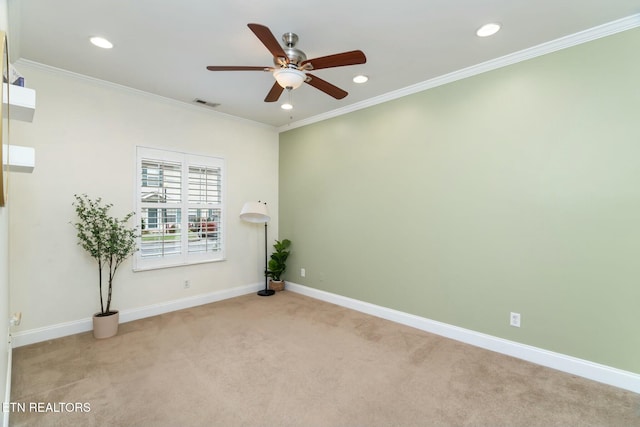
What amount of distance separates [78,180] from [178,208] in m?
1.12

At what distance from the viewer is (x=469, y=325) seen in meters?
3.18

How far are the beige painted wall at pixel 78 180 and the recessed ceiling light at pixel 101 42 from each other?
0.89 m

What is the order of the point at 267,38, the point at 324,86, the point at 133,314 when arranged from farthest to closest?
the point at 133,314, the point at 324,86, the point at 267,38

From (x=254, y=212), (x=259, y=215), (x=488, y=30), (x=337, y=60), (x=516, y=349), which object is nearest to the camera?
(x=337, y=60)

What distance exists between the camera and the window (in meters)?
3.86

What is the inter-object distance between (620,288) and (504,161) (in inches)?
53.8

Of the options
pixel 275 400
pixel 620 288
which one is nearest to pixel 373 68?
pixel 620 288

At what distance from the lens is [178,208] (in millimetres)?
4152

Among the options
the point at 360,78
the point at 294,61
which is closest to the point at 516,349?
the point at 360,78

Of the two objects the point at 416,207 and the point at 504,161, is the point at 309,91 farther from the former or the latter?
the point at 504,161

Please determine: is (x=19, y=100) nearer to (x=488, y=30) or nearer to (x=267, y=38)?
(x=267, y=38)

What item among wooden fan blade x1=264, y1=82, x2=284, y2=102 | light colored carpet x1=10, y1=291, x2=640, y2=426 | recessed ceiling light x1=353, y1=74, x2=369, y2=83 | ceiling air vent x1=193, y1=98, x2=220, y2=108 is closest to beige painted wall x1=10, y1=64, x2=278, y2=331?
ceiling air vent x1=193, y1=98, x2=220, y2=108

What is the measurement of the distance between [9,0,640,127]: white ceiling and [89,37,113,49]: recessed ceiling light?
0.18ft

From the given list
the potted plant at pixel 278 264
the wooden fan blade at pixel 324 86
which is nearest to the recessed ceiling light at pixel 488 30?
the wooden fan blade at pixel 324 86
